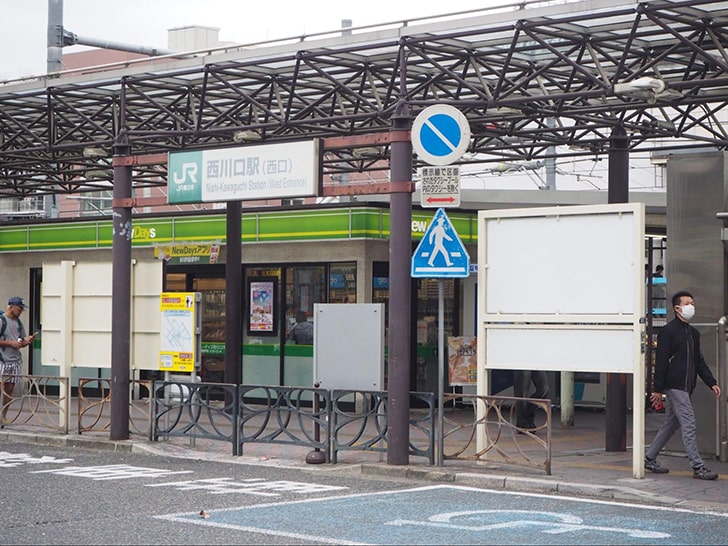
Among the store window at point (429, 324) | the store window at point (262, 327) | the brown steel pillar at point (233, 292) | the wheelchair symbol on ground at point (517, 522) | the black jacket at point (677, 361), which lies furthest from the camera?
the store window at point (262, 327)

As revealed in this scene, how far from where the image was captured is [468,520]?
32.3ft

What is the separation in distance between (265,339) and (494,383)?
450cm

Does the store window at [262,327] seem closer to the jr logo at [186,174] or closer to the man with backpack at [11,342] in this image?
the man with backpack at [11,342]

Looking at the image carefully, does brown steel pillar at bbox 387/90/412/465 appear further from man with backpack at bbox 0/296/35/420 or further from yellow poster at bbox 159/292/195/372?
man with backpack at bbox 0/296/35/420

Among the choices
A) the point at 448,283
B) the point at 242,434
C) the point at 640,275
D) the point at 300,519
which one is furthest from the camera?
the point at 448,283

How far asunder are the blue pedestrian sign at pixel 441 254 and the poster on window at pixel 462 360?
682cm

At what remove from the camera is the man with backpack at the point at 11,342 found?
57.9ft

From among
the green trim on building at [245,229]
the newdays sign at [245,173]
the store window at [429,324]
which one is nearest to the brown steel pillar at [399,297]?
the newdays sign at [245,173]

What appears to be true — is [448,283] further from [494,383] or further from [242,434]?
[242,434]

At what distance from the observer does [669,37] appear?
14258 millimetres

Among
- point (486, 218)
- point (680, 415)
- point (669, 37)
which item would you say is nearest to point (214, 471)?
point (486, 218)

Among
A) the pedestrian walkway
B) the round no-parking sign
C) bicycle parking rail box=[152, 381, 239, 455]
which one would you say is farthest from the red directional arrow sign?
bicycle parking rail box=[152, 381, 239, 455]

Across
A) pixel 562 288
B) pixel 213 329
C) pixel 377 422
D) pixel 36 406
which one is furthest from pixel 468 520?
pixel 213 329

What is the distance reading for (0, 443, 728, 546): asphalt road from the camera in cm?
899
